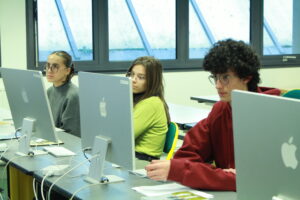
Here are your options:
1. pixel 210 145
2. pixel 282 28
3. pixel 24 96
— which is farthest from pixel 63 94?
pixel 282 28

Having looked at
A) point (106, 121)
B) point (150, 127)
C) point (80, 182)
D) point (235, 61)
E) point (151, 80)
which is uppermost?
point (235, 61)

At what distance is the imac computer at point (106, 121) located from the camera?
2.00 metres

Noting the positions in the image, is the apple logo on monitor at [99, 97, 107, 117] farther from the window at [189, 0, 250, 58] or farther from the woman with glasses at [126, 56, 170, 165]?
the window at [189, 0, 250, 58]

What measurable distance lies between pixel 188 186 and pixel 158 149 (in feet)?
2.88

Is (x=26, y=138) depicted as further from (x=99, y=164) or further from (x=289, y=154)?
(x=289, y=154)

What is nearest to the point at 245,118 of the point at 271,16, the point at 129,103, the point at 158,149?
the point at 129,103

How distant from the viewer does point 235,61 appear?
1981mm

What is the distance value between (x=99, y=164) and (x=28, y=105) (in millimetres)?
743

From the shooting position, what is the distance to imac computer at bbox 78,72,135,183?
6.55 feet

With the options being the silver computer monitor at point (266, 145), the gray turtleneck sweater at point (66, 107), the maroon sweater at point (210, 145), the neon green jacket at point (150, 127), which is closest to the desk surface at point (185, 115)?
the gray turtleneck sweater at point (66, 107)

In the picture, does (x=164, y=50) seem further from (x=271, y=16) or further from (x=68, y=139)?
(x=68, y=139)

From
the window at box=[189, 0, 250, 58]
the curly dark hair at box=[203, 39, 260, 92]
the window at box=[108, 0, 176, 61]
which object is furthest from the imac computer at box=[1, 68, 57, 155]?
the window at box=[189, 0, 250, 58]

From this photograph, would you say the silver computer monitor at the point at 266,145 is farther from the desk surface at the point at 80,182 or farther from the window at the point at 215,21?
the window at the point at 215,21

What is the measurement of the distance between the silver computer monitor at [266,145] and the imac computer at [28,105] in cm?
132
